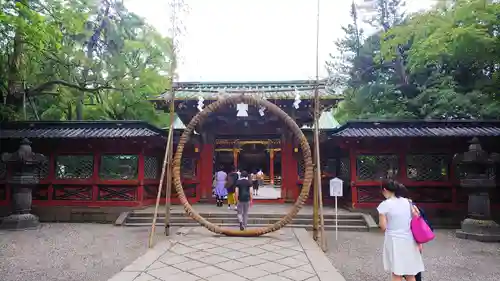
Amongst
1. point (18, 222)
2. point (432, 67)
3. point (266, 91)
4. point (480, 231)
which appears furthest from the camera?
point (432, 67)

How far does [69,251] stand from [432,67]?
1707 centimetres

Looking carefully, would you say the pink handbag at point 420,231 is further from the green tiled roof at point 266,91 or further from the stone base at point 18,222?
the stone base at point 18,222

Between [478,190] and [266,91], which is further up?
[266,91]

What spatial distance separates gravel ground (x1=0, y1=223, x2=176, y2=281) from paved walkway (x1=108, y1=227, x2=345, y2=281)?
70 cm

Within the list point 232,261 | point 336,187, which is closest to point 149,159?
point 336,187

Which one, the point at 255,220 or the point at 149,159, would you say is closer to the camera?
the point at 255,220

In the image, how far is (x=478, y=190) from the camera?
8750 mm

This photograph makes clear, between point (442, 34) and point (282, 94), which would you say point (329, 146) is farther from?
point (442, 34)

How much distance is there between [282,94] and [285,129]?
155 centimetres

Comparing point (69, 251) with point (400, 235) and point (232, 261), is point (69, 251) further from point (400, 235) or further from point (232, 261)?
point (400, 235)

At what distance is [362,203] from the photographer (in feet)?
35.0

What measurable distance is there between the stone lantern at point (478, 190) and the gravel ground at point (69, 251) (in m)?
8.34


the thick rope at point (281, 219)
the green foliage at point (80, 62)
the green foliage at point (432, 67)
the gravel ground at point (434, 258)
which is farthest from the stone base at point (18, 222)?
the green foliage at point (432, 67)

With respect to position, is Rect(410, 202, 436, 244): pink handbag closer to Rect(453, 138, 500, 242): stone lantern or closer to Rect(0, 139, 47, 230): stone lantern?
Rect(453, 138, 500, 242): stone lantern
